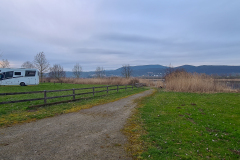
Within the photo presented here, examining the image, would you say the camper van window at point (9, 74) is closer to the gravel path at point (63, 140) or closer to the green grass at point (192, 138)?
the gravel path at point (63, 140)

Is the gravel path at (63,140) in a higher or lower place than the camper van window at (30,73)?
lower

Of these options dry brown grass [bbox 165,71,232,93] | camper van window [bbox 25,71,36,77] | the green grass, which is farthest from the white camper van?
the green grass

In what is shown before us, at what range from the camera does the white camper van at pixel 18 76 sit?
86.1 ft

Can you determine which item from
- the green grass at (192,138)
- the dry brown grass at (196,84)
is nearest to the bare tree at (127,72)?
the dry brown grass at (196,84)

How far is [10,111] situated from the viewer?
27.1 ft

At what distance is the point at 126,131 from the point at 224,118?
5.32m

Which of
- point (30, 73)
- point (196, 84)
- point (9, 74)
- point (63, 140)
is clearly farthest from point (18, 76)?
point (196, 84)

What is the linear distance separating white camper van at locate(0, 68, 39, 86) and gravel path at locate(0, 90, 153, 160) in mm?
25940

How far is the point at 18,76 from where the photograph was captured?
90.1 ft

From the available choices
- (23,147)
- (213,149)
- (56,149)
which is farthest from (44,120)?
(213,149)

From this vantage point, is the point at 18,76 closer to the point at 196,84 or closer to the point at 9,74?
the point at 9,74

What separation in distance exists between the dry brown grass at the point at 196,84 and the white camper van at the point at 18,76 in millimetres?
26301

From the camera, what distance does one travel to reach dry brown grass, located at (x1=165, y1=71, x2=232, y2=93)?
2070 cm

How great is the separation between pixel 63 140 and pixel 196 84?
20687mm
